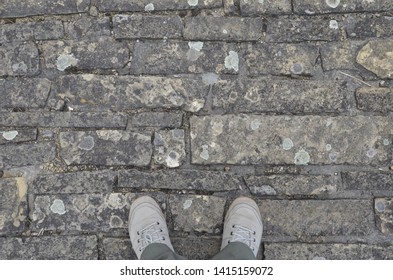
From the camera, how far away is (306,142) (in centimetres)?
243

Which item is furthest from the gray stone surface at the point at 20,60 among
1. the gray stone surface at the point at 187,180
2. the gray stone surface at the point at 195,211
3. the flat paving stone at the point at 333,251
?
the flat paving stone at the point at 333,251

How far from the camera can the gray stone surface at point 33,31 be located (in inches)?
97.8

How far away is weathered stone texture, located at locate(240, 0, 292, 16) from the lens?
2.45 meters

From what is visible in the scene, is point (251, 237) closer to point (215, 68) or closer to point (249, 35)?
point (215, 68)

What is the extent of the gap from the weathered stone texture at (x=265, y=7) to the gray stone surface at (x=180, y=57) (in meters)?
0.22

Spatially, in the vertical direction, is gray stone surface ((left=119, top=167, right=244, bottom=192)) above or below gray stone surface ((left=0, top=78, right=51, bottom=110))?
below

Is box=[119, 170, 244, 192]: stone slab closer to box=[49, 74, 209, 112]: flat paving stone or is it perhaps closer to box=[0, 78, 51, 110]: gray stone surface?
box=[49, 74, 209, 112]: flat paving stone

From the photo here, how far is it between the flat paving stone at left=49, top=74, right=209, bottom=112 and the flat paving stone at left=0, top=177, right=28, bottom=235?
1.73 feet

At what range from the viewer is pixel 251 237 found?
95.2 inches

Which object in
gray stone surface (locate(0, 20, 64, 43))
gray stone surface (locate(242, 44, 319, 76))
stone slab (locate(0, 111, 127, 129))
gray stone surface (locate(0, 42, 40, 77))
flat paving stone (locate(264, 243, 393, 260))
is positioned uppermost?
gray stone surface (locate(0, 20, 64, 43))

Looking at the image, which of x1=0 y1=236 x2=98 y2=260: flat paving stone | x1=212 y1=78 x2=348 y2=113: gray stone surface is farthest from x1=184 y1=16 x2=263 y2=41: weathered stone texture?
x1=0 y1=236 x2=98 y2=260: flat paving stone

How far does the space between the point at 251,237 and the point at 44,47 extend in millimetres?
1577

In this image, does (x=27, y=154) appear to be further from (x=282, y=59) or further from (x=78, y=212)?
(x=282, y=59)

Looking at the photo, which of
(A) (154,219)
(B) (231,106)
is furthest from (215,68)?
(A) (154,219)
